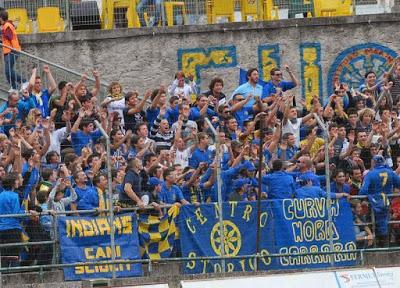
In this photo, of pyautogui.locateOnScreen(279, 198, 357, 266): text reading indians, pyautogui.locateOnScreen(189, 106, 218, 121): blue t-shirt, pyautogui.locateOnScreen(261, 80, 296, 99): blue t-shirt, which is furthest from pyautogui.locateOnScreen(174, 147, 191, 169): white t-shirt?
pyautogui.locateOnScreen(261, 80, 296, 99): blue t-shirt

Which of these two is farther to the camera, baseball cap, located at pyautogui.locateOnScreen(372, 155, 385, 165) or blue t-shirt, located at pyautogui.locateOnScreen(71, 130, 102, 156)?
baseball cap, located at pyautogui.locateOnScreen(372, 155, 385, 165)

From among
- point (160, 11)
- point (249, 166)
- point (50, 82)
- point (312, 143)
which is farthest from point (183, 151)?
point (160, 11)

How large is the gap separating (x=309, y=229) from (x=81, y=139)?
367cm

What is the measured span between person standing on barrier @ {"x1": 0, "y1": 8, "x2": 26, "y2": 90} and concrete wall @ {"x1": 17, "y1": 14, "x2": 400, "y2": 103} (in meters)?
1.66

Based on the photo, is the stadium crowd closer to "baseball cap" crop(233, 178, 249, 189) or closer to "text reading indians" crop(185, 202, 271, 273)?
"baseball cap" crop(233, 178, 249, 189)

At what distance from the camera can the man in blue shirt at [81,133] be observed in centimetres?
2534

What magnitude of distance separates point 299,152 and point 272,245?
1916 millimetres

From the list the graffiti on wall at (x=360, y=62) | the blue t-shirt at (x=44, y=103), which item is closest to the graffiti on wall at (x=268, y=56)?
the graffiti on wall at (x=360, y=62)

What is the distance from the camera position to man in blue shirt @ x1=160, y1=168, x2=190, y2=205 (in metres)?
24.1

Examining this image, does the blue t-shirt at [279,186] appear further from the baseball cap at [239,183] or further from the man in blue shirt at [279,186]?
the baseball cap at [239,183]

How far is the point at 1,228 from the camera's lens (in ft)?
75.9

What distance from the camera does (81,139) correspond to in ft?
83.2

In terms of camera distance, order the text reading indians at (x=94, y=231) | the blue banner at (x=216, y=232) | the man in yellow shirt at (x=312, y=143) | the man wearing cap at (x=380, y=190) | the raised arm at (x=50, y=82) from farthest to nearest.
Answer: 1. the raised arm at (x=50, y=82)
2. the man in yellow shirt at (x=312, y=143)
3. the man wearing cap at (x=380, y=190)
4. the blue banner at (x=216, y=232)
5. the text reading indians at (x=94, y=231)

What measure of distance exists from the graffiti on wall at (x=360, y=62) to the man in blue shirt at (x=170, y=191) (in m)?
8.56
